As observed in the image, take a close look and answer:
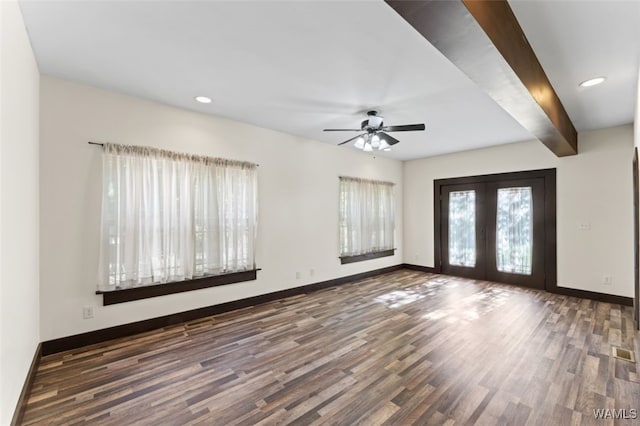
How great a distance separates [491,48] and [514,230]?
478cm

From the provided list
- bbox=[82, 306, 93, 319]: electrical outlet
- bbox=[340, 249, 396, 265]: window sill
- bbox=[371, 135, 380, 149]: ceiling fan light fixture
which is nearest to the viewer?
bbox=[82, 306, 93, 319]: electrical outlet

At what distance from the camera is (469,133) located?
4.70m

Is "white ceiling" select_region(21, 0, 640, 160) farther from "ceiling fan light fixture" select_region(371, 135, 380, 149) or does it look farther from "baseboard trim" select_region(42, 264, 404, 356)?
"baseboard trim" select_region(42, 264, 404, 356)

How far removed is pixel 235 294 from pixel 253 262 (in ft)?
1.69

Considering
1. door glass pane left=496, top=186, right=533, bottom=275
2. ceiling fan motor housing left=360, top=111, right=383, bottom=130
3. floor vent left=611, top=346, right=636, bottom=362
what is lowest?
floor vent left=611, top=346, right=636, bottom=362

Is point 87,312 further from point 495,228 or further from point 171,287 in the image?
point 495,228

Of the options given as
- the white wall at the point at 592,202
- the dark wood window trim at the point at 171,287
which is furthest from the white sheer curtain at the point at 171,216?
the white wall at the point at 592,202

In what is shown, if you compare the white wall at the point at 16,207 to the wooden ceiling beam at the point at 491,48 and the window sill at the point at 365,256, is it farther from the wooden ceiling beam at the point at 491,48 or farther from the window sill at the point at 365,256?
the window sill at the point at 365,256

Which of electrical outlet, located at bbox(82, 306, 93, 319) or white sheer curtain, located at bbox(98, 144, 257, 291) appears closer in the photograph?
electrical outlet, located at bbox(82, 306, 93, 319)

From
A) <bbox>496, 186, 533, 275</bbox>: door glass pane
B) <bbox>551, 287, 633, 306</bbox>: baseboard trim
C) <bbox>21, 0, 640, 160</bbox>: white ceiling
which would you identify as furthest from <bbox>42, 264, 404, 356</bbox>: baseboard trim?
<bbox>551, 287, 633, 306</bbox>: baseboard trim

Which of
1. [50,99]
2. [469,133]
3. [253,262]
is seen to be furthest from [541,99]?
[50,99]

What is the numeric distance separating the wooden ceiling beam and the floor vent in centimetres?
241

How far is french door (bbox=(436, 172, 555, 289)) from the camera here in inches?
205

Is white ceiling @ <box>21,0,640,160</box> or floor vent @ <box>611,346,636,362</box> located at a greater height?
white ceiling @ <box>21,0,640,160</box>
